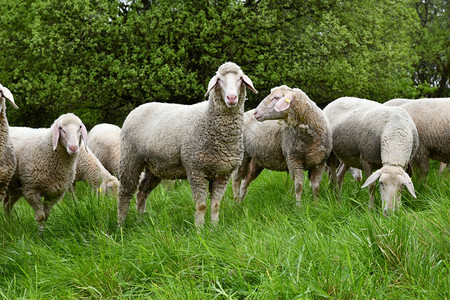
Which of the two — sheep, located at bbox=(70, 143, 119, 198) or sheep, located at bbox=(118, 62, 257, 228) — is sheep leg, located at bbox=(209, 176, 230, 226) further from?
sheep, located at bbox=(70, 143, 119, 198)

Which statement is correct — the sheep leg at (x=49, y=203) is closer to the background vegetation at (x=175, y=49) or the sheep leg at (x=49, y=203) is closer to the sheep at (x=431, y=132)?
the sheep at (x=431, y=132)

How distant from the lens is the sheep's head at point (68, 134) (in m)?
5.39

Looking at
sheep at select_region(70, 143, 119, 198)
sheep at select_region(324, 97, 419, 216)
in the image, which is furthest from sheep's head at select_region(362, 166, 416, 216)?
sheep at select_region(70, 143, 119, 198)

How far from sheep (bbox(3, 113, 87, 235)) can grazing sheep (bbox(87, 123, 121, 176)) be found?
383cm

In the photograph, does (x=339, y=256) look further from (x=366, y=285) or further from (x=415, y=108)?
(x=415, y=108)

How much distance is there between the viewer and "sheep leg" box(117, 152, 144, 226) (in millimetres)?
5535

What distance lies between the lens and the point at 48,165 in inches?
219

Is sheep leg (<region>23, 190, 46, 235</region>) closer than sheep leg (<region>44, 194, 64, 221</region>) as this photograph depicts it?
Yes

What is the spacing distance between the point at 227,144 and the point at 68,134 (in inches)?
78.0

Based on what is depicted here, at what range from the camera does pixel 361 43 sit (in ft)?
47.1

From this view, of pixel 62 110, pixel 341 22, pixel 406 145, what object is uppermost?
pixel 341 22

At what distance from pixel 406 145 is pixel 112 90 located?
387 inches

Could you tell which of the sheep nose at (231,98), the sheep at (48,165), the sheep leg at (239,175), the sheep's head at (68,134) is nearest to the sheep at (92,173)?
the sheep leg at (239,175)

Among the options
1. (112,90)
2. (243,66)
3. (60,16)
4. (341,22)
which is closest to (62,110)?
(112,90)
